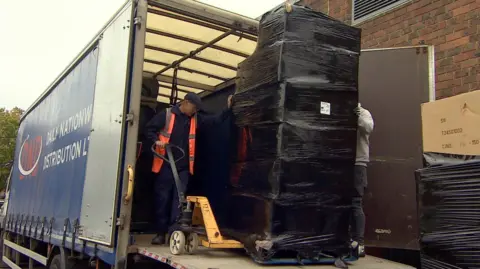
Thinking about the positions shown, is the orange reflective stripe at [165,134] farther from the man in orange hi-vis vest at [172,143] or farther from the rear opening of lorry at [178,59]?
the rear opening of lorry at [178,59]

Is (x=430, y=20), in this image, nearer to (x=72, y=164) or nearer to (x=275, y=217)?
(x=275, y=217)

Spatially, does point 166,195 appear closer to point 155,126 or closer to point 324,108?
point 155,126

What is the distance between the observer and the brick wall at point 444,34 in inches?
203

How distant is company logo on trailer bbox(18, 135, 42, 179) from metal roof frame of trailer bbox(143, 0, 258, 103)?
2424mm

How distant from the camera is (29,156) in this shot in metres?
8.04

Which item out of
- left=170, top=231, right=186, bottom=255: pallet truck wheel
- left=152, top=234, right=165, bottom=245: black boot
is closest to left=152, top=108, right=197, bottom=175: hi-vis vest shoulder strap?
left=152, top=234, right=165, bottom=245: black boot

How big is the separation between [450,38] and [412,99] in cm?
112

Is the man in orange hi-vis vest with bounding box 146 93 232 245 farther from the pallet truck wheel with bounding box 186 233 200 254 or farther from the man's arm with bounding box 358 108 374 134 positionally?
the man's arm with bounding box 358 108 374 134

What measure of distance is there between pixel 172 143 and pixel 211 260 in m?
1.55

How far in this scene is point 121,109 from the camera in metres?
3.85

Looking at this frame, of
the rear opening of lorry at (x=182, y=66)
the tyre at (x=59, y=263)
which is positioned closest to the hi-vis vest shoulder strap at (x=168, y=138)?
the rear opening of lorry at (x=182, y=66)

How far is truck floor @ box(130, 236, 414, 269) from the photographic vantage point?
3.00m

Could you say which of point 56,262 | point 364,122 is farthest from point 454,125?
point 56,262

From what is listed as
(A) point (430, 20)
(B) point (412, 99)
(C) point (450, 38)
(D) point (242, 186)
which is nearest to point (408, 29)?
(A) point (430, 20)
